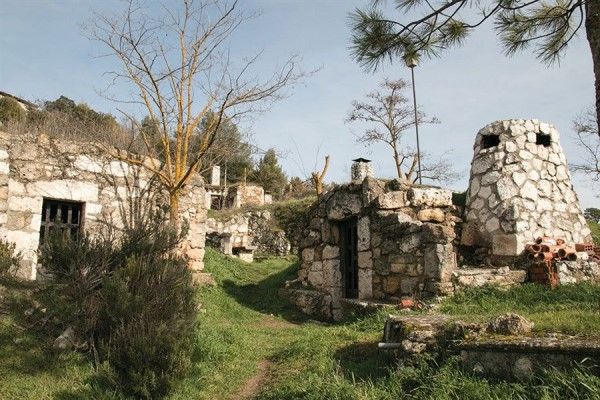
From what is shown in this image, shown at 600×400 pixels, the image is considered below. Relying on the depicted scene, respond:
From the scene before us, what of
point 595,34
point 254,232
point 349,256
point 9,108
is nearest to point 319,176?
point 254,232

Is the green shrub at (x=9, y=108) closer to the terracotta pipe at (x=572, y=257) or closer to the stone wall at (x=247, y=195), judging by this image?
the stone wall at (x=247, y=195)

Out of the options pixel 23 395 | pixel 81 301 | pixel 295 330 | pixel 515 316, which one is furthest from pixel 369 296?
pixel 23 395

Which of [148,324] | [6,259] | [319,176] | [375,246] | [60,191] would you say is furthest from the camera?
[319,176]

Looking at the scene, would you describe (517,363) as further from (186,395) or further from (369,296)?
(369,296)

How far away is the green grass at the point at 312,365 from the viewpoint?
10.7ft

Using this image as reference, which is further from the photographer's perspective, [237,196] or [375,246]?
[237,196]

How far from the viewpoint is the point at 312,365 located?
4.67m

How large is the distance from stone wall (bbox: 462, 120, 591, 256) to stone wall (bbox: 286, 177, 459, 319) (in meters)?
0.55

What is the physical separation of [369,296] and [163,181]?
446 centimetres

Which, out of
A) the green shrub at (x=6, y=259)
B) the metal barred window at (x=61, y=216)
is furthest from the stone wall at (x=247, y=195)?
the green shrub at (x=6, y=259)

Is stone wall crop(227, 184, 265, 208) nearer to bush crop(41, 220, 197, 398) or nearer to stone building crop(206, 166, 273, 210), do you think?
stone building crop(206, 166, 273, 210)

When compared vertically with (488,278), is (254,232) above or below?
above

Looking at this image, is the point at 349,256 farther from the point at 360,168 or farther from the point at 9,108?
the point at 9,108

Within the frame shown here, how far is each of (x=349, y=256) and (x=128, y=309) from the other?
5120mm
